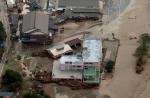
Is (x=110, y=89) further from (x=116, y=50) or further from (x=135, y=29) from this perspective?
(x=135, y=29)

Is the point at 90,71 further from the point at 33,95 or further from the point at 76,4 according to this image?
the point at 76,4

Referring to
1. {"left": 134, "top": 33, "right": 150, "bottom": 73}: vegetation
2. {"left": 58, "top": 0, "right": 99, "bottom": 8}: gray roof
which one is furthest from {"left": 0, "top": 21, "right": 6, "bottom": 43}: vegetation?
{"left": 134, "top": 33, "right": 150, "bottom": 73}: vegetation

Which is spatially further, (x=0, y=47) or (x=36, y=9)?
(x=36, y=9)

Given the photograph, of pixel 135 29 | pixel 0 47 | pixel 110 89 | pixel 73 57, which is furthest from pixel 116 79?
pixel 0 47

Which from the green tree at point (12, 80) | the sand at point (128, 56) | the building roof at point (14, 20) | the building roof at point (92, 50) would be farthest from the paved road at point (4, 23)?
the sand at point (128, 56)

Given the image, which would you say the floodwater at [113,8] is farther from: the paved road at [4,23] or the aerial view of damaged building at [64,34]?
the paved road at [4,23]

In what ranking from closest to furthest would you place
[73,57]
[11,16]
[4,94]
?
1. [4,94]
2. [73,57]
3. [11,16]

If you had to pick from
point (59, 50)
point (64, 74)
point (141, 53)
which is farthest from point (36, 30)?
point (141, 53)
